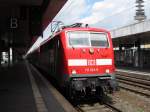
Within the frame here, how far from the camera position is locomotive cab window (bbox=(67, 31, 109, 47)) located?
13523 millimetres

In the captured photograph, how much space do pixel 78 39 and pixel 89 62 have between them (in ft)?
3.42

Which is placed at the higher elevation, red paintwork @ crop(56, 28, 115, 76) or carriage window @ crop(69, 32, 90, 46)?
carriage window @ crop(69, 32, 90, 46)

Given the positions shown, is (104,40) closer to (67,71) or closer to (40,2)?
(67,71)

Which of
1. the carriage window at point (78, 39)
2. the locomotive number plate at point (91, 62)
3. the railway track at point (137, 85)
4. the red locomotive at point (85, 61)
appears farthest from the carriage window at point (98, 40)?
the railway track at point (137, 85)

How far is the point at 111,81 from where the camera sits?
43.5ft

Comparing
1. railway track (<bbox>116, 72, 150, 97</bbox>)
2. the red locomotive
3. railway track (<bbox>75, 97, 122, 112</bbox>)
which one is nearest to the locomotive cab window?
the red locomotive

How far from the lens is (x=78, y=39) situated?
13.6 meters

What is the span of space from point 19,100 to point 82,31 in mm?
3501

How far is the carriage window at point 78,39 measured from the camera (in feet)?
44.3

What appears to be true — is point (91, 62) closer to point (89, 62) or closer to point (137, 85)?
point (89, 62)

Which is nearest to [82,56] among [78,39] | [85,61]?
[85,61]

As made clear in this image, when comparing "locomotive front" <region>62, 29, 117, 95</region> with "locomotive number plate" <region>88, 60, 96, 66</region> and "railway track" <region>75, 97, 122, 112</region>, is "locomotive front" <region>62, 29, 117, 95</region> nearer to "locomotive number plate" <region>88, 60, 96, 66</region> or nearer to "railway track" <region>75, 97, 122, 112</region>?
"locomotive number plate" <region>88, 60, 96, 66</region>

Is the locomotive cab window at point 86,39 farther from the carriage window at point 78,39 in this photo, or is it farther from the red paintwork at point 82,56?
the red paintwork at point 82,56

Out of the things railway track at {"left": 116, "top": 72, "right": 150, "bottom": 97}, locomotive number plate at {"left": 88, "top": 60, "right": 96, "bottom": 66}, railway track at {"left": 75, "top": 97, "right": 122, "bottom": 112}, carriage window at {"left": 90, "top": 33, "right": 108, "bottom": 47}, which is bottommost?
railway track at {"left": 75, "top": 97, "right": 122, "bottom": 112}
